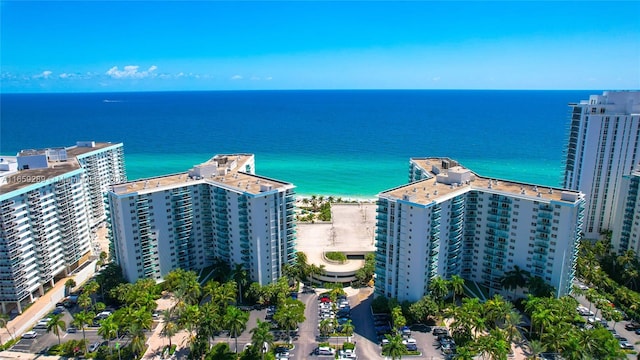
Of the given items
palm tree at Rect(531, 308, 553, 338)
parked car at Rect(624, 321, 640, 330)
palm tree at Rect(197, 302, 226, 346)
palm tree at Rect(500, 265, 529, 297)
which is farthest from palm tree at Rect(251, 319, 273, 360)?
parked car at Rect(624, 321, 640, 330)

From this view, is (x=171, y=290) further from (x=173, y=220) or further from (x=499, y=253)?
(x=499, y=253)

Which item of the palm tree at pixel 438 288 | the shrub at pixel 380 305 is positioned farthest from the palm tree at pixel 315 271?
the palm tree at pixel 438 288

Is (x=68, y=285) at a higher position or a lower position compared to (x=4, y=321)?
lower

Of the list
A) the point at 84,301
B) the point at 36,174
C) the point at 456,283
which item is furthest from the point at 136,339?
the point at 456,283

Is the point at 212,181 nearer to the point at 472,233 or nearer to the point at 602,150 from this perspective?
the point at 472,233

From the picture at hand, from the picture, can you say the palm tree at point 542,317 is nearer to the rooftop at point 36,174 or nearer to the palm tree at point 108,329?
the palm tree at point 108,329

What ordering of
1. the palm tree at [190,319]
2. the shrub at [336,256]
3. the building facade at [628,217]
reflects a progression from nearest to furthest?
the palm tree at [190,319] < the building facade at [628,217] < the shrub at [336,256]

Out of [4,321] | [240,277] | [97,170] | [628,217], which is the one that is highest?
[97,170]
